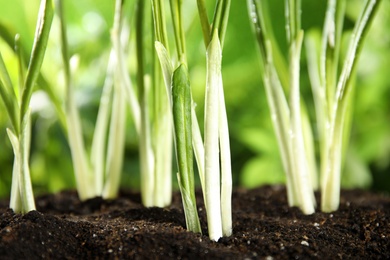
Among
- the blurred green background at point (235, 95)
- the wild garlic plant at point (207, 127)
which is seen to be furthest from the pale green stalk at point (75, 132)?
the blurred green background at point (235, 95)

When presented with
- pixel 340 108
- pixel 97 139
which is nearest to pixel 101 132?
pixel 97 139

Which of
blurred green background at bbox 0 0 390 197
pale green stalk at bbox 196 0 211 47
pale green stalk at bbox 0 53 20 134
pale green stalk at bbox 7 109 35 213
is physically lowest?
blurred green background at bbox 0 0 390 197

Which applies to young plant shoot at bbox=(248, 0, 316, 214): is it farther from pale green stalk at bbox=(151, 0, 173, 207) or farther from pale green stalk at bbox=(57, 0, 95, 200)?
pale green stalk at bbox=(57, 0, 95, 200)

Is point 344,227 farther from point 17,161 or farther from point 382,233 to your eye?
point 17,161

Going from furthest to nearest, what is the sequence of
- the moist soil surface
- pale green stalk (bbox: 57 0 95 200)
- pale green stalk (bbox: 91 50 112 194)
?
pale green stalk (bbox: 91 50 112 194), pale green stalk (bbox: 57 0 95 200), the moist soil surface

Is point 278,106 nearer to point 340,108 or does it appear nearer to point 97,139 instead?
point 340,108

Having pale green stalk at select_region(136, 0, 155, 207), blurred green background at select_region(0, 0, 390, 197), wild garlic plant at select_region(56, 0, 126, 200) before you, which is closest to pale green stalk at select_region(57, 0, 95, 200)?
wild garlic plant at select_region(56, 0, 126, 200)

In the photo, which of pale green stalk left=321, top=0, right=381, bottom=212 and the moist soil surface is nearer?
the moist soil surface
